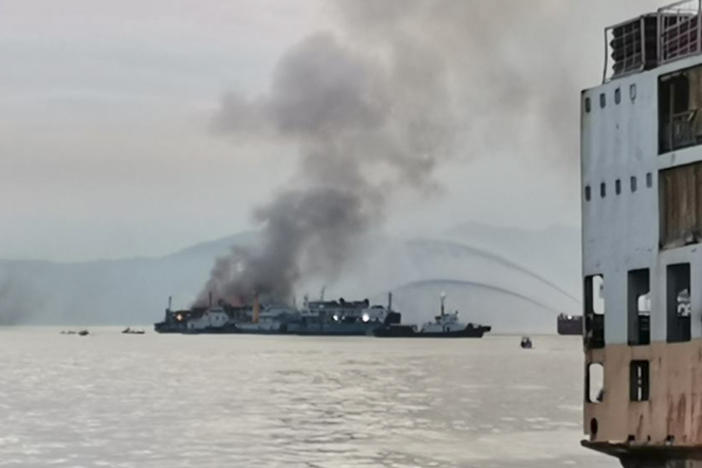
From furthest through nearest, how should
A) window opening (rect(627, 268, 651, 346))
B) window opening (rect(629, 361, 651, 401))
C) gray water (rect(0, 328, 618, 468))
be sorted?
gray water (rect(0, 328, 618, 468)) → window opening (rect(627, 268, 651, 346)) → window opening (rect(629, 361, 651, 401))

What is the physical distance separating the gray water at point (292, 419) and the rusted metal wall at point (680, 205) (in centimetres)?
2333

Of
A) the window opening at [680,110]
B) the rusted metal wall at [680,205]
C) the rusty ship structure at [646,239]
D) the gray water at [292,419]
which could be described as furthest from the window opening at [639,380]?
the gray water at [292,419]

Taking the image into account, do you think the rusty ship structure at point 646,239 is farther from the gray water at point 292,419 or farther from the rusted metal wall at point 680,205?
the gray water at point 292,419

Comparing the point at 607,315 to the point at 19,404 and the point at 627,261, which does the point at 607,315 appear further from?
the point at 19,404

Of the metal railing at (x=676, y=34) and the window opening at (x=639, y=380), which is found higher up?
the metal railing at (x=676, y=34)

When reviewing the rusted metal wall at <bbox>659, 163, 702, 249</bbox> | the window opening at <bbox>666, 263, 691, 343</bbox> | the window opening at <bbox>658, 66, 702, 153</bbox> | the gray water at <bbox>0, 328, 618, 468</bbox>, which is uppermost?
the window opening at <bbox>658, 66, 702, 153</bbox>

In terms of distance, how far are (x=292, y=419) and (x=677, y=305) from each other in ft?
166

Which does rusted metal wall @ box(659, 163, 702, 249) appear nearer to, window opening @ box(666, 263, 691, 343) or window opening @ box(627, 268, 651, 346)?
window opening @ box(666, 263, 691, 343)

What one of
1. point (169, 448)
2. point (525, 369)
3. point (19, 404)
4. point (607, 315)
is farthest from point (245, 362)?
point (607, 315)

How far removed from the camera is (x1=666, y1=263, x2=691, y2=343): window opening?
28.0 meters

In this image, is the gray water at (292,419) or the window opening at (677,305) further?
the gray water at (292,419)

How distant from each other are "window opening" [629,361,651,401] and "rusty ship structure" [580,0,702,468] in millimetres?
25

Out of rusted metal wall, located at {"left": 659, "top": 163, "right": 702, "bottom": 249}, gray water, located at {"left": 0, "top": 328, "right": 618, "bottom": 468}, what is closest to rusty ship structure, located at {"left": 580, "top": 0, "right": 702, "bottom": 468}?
rusted metal wall, located at {"left": 659, "top": 163, "right": 702, "bottom": 249}

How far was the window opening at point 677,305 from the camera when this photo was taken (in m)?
28.0
